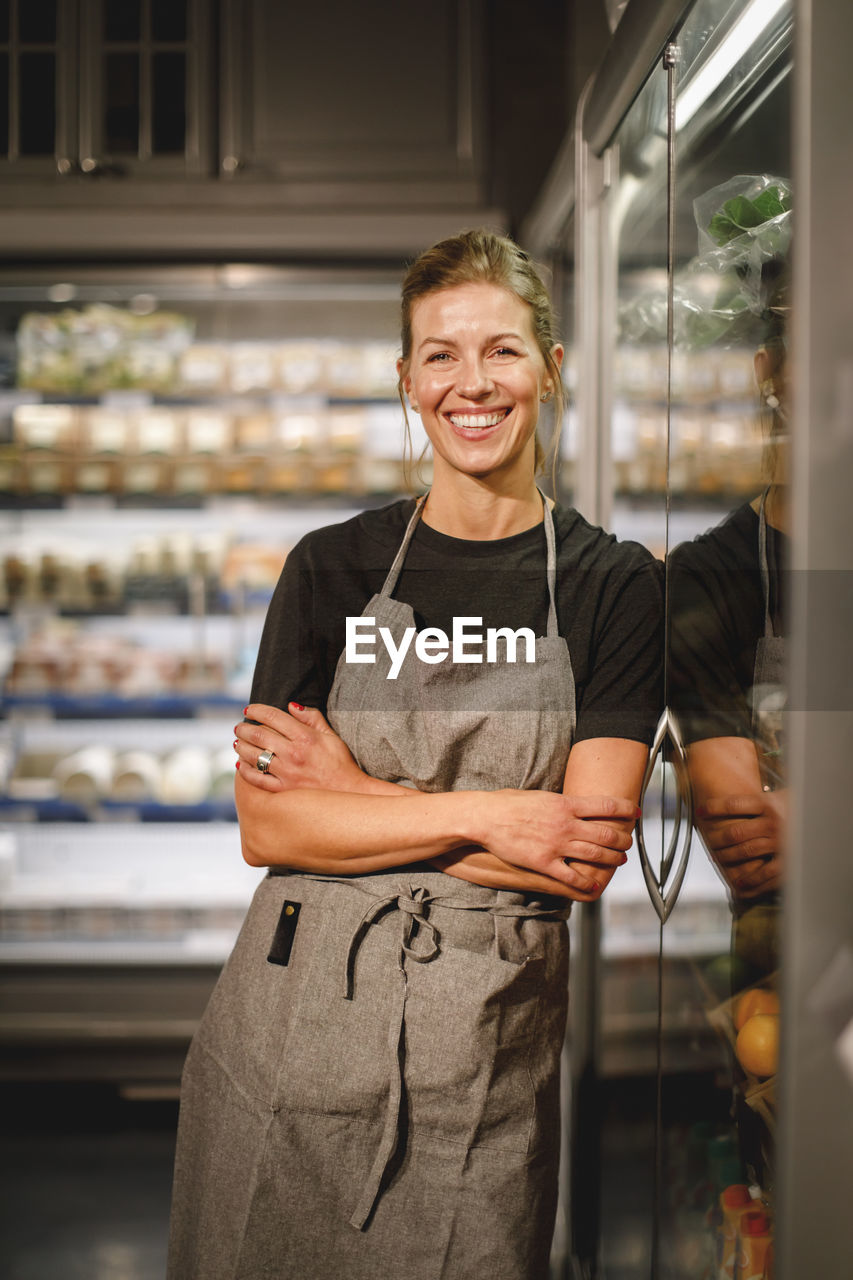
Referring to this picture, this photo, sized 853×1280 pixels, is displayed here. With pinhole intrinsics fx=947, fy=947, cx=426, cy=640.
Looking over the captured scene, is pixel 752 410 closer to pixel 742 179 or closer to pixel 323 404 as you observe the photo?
pixel 742 179

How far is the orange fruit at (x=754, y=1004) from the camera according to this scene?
101 cm

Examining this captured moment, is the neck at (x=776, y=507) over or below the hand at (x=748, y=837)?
over

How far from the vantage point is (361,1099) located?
119 centimetres

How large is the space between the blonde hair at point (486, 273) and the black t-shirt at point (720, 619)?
0.32 metres

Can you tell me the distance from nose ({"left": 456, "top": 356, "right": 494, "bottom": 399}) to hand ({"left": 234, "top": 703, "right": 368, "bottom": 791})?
18.2 inches

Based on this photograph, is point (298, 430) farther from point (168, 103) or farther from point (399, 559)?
point (399, 559)

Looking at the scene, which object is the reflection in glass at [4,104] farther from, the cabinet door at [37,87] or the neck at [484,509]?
the neck at [484,509]

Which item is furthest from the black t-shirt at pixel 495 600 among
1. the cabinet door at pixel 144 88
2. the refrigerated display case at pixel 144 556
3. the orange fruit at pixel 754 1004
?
the cabinet door at pixel 144 88

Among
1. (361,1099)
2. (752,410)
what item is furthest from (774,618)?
(361,1099)

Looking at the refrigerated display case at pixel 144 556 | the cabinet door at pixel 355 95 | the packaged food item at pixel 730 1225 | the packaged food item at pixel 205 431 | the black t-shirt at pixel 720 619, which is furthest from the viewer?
the packaged food item at pixel 205 431

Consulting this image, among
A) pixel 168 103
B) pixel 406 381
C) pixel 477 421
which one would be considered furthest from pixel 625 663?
pixel 168 103

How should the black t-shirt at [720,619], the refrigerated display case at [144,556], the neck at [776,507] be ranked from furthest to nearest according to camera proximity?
the refrigerated display case at [144,556] < the black t-shirt at [720,619] < the neck at [776,507]

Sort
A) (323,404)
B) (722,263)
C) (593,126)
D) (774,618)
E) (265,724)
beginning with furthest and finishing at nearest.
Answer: (323,404) → (593,126) → (265,724) → (722,263) → (774,618)

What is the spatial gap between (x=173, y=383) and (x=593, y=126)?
4.29ft
